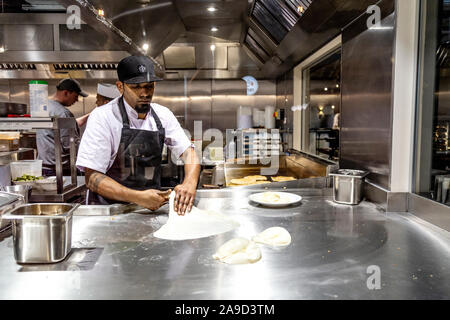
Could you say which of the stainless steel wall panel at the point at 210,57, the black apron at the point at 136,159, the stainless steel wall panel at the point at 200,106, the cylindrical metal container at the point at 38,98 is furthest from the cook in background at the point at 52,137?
the stainless steel wall panel at the point at 200,106

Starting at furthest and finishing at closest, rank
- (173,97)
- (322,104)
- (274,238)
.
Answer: (173,97), (322,104), (274,238)

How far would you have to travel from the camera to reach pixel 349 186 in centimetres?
172

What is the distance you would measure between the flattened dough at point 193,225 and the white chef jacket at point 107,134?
0.50 meters

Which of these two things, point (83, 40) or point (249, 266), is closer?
point (249, 266)

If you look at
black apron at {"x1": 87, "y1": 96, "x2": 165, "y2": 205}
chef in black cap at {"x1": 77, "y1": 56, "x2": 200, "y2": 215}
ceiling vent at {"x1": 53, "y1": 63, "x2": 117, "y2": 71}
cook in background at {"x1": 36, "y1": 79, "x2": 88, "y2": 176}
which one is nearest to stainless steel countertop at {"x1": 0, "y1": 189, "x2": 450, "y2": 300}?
chef in black cap at {"x1": 77, "y1": 56, "x2": 200, "y2": 215}

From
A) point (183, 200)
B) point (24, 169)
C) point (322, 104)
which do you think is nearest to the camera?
point (183, 200)

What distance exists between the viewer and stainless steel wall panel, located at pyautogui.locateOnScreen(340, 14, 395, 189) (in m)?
1.65

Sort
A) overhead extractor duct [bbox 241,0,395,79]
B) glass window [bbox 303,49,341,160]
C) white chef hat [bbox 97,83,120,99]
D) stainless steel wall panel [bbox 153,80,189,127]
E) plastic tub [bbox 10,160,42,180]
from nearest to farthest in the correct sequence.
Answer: overhead extractor duct [bbox 241,0,395,79]
plastic tub [bbox 10,160,42,180]
glass window [bbox 303,49,341,160]
white chef hat [bbox 97,83,120,99]
stainless steel wall panel [bbox 153,80,189,127]

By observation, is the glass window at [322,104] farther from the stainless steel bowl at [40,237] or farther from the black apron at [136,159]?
the stainless steel bowl at [40,237]

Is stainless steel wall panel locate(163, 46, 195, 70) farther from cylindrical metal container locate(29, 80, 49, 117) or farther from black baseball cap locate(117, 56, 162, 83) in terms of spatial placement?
black baseball cap locate(117, 56, 162, 83)

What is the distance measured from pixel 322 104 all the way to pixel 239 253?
2901 mm

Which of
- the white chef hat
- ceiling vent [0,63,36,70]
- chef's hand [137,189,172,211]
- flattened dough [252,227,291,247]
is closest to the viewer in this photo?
flattened dough [252,227,291,247]

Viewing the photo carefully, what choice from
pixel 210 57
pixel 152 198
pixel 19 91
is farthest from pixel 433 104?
pixel 19 91

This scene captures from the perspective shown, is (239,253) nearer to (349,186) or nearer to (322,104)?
(349,186)
